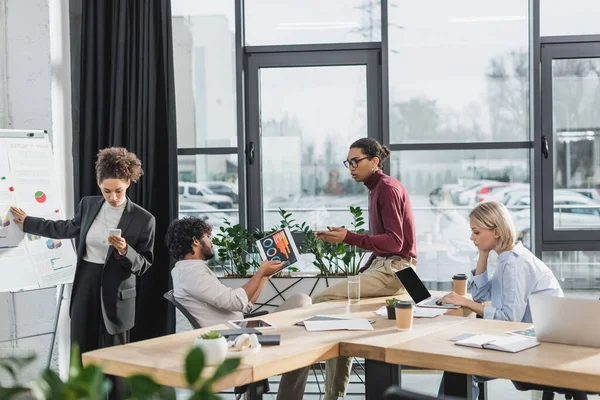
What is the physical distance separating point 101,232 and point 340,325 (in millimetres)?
1639

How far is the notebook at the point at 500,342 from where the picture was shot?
2420 millimetres

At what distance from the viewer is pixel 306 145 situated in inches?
210

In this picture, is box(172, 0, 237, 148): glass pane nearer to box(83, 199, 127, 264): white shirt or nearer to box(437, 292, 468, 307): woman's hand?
box(83, 199, 127, 264): white shirt

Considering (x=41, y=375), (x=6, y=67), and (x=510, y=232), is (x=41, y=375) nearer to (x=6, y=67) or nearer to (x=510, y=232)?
(x=510, y=232)

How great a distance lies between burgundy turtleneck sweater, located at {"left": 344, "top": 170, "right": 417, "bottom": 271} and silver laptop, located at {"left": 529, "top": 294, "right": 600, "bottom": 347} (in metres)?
1.40

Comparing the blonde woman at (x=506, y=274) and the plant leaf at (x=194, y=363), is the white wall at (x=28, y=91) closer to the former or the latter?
the blonde woman at (x=506, y=274)

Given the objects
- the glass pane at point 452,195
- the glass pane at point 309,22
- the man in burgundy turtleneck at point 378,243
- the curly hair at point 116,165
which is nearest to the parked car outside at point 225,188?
the glass pane at point 309,22

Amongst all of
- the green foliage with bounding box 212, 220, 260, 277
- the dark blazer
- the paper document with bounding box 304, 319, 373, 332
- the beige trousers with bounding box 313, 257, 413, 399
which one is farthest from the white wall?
the paper document with bounding box 304, 319, 373, 332

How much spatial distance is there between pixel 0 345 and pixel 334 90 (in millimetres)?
2853

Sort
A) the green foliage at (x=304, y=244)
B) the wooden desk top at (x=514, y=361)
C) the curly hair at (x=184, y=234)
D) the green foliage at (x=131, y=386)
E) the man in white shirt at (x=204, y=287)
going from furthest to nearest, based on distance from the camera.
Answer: the green foliage at (x=304, y=244) → the curly hair at (x=184, y=234) → the man in white shirt at (x=204, y=287) → the wooden desk top at (x=514, y=361) → the green foliage at (x=131, y=386)

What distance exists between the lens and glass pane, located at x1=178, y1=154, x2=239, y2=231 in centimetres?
531

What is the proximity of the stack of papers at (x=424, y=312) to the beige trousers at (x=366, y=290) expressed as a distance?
465 millimetres

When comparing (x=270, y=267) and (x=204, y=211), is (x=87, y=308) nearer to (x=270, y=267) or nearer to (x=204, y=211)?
(x=270, y=267)

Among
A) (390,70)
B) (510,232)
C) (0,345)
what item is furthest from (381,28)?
(0,345)
